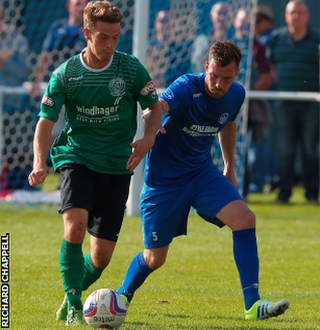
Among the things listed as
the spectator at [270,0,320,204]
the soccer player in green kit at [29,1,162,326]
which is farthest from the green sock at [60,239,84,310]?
the spectator at [270,0,320,204]

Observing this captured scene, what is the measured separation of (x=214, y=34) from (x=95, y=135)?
543 centimetres

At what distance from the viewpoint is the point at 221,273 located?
548 centimetres

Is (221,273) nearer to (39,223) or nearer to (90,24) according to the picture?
(90,24)

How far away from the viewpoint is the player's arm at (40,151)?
3594 millimetres

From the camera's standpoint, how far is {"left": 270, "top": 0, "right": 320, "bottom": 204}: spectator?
33.2 feet

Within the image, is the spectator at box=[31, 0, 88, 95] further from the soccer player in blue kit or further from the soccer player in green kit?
the soccer player in green kit

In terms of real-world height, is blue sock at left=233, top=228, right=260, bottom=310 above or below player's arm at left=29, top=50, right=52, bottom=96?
below

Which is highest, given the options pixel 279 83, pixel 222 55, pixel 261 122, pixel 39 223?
pixel 222 55

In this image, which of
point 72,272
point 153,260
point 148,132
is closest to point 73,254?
point 72,272

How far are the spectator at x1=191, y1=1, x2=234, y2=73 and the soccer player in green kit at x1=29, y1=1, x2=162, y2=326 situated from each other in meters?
5.04

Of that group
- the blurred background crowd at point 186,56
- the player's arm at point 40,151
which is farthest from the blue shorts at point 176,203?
the blurred background crowd at point 186,56

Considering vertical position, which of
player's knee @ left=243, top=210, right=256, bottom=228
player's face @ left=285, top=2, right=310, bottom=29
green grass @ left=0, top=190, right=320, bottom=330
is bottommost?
green grass @ left=0, top=190, right=320, bottom=330

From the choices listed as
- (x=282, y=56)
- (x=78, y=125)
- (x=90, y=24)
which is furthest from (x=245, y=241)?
(x=282, y=56)

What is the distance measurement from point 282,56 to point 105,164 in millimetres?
6831
